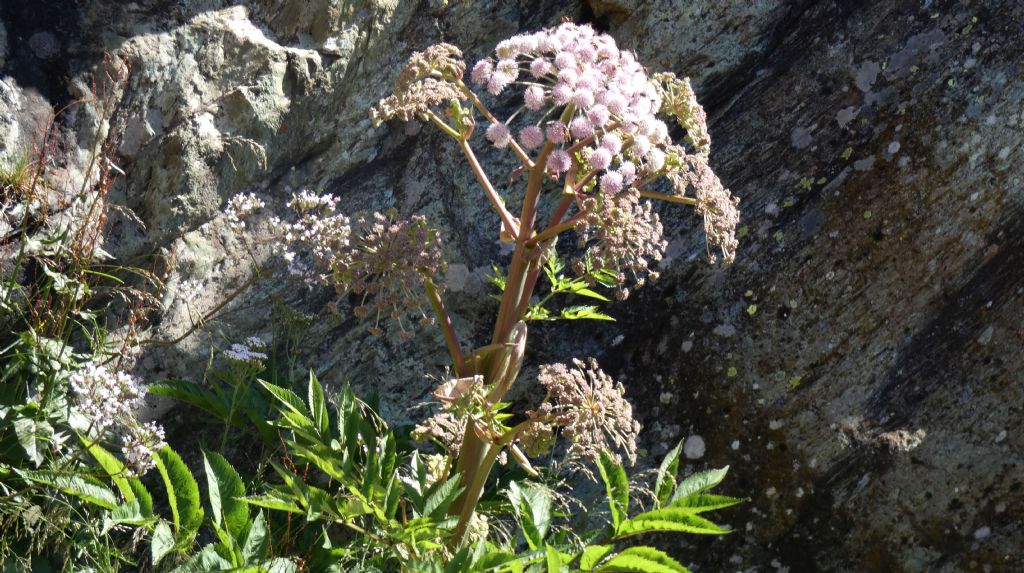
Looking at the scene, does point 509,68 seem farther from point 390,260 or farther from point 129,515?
point 129,515

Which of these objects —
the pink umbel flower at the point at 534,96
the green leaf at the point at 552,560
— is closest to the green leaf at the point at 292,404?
the green leaf at the point at 552,560

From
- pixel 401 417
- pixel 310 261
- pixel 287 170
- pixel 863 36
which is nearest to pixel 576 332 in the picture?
pixel 401 417

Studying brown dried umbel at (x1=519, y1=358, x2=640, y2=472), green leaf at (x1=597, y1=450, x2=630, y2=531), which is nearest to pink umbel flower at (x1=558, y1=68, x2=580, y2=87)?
brown dried umbel at (x1=519, y1=358, x2=640, y2=472)

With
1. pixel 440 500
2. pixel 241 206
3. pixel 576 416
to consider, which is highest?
pixel 576 416

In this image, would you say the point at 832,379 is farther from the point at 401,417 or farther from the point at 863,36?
the point at 401,417

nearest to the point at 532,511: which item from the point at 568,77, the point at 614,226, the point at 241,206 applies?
the point at 614,226

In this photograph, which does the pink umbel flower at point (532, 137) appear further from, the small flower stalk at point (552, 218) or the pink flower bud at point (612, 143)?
the pink flower bud at point (612, 143)

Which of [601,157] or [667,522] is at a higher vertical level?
[601,157]

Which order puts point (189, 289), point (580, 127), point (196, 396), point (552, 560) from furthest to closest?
point (189, 289)
point (196, 396)
point (580, 127)
point (552, 560)
